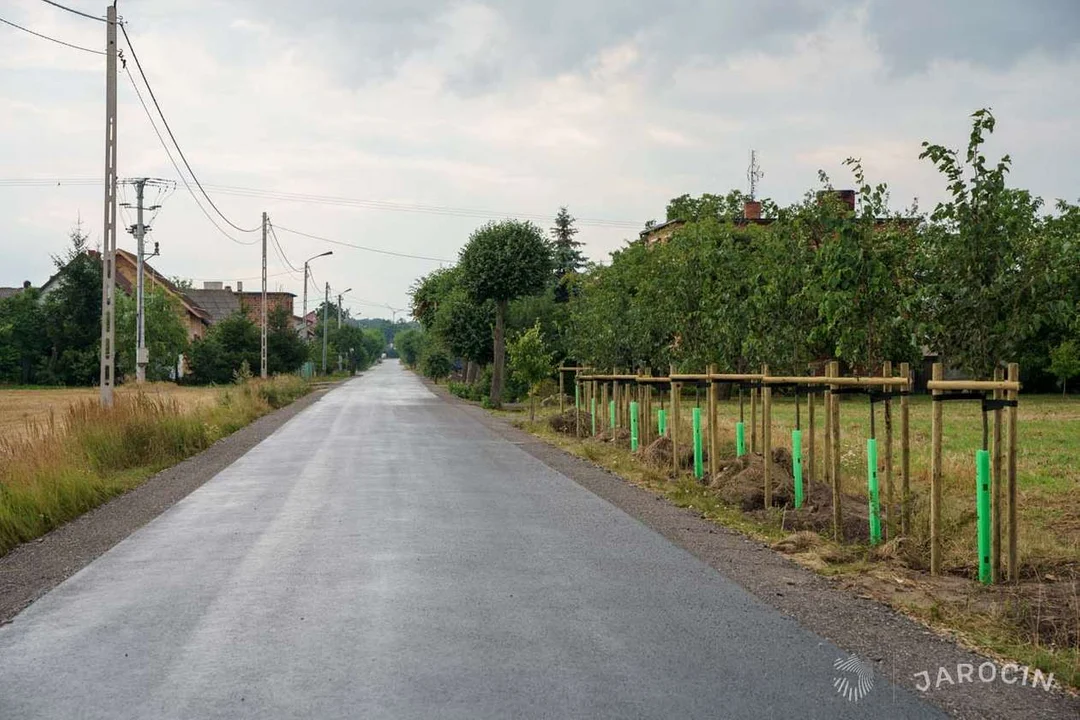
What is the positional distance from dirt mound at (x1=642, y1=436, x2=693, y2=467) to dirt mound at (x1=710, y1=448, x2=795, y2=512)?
1.88m

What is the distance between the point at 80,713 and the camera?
493cm

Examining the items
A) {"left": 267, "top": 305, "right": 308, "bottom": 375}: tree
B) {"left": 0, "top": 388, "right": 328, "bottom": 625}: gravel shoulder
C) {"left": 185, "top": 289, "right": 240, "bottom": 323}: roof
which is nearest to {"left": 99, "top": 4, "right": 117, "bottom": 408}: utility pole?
{"left": 0, "top": 388, "right": 328, "bottom": 625}: gravel shoulder

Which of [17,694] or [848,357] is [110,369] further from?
[17,694]

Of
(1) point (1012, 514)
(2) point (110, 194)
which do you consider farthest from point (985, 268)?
(2) point (110, 194)

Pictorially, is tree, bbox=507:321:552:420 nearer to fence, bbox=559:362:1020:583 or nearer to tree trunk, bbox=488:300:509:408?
tree trunk, bbox=488:300:509:408

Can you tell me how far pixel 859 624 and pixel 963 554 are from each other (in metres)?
2.73

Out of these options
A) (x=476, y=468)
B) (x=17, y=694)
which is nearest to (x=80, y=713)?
(x=17, y=694)

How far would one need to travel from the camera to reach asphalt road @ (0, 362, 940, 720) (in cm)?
514

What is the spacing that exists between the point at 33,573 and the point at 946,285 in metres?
8.33

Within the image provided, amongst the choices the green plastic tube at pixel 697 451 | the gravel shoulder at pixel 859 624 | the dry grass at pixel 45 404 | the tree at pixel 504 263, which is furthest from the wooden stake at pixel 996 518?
the tree at pixel 504 263

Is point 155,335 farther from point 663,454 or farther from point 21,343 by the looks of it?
point 663,454

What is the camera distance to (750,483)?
13617mm

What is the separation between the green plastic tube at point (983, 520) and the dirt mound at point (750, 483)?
4.33 meters

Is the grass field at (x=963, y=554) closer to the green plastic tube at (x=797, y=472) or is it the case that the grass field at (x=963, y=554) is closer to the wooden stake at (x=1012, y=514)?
the wooden stake at (x=1012, y=514)
